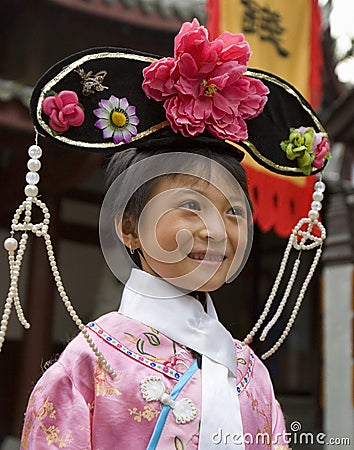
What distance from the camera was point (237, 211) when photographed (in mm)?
1369

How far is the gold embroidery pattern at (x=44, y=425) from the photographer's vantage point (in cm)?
120

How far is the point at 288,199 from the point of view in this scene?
3143mm

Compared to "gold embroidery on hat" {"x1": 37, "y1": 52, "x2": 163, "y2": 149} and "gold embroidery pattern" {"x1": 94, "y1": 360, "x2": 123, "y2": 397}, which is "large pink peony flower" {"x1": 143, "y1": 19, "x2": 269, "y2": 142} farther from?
"gold embroidery pattern" {"x1": 94, "y1": 360, "x2": 123, "y2": 397}

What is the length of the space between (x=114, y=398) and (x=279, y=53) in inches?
102

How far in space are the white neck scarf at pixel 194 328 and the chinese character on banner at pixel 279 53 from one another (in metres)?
1.54

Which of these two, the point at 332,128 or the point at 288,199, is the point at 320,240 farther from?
the point at 332,128

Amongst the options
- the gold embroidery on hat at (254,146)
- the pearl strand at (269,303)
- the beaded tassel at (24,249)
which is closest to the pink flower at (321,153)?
the gold embroidery on hat at (254,146)

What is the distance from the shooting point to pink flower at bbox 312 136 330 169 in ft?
5.12

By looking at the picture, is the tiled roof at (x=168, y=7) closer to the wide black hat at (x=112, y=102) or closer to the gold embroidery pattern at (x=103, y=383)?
the wide black hat at (x=112, y=102)

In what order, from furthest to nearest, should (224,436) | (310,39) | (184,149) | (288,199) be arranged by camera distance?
(310,39) → (288,199) → (184,149) → (224,436)

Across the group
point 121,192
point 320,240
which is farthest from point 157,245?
point 320,240

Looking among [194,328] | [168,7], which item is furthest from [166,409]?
[168,7]

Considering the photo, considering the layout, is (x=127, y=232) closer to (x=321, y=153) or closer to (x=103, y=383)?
(x=103, y=383)

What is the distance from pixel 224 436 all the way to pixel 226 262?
1.09 feet
